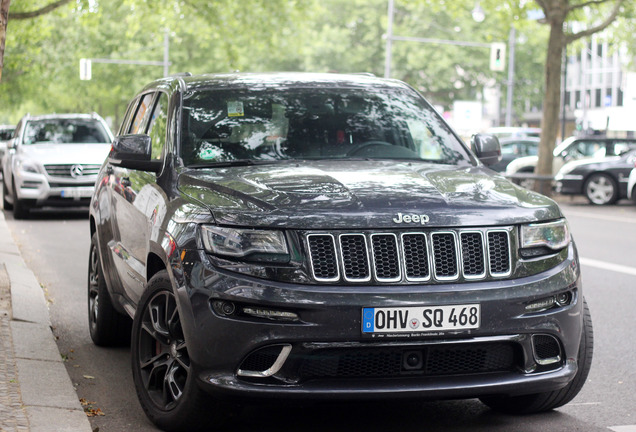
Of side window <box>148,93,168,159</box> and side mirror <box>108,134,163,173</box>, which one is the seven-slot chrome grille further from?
side window <box>148,93,168,159</box>

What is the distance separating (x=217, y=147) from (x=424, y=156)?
3.63 ft

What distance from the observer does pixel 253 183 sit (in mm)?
5125

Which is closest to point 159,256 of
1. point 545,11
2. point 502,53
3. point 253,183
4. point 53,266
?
point 253,183

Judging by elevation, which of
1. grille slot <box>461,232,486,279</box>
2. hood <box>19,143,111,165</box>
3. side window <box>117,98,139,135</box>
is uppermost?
side window <box>117,98,139,135</box>

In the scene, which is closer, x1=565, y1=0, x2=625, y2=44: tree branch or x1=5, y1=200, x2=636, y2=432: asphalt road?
x1=5, y1=200, x2=636, y2=432: asphalt road

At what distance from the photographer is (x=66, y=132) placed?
Result: 64.3 feet

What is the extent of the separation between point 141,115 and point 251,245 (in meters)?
2.85

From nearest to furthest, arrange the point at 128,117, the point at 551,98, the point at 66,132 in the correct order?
the point at 128,117, the point at 66,132, the point at 551,98

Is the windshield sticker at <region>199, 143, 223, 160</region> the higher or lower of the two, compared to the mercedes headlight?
higher

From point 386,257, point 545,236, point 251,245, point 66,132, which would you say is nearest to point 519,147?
point 66,132

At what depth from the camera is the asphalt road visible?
208 inches

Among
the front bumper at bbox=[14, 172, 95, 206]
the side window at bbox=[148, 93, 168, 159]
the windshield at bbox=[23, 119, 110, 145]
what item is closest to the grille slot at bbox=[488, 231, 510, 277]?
the side window at bbox=[148, 93, 168, 159]

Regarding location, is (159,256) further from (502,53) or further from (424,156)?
(502,53)

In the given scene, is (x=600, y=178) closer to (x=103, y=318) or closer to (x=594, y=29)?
(x=594, y=29)
